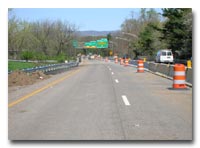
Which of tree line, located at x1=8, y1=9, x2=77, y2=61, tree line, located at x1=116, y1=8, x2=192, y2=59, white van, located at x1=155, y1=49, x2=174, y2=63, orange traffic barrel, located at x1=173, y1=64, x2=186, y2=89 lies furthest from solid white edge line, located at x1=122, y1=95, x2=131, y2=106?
tree line, located at x1=8, y1=9, x2=77, y2=61

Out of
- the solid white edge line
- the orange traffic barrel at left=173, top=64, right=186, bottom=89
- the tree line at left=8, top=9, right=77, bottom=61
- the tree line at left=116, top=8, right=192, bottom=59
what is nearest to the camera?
the solid white edge line

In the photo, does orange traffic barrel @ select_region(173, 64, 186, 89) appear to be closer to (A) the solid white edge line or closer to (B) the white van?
(A) the solid white edge line

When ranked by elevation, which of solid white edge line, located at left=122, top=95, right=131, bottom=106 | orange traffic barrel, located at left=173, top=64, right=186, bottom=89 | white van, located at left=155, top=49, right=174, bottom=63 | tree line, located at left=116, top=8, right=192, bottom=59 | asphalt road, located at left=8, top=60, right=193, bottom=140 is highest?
tree line, located at left=116, top=8, right=192, bottom=59

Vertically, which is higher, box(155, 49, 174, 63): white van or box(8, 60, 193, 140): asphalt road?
box(155, 49, 174, 63): white van

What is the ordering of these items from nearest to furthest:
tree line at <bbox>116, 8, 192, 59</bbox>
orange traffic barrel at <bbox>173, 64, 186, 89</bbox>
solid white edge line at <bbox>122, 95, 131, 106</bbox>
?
solid white edge line at <bbox>122, 95, 131, 106</bbox>, orange traffic barrel at <bbox>173, 64, 186, 89</bbox>, tree line at <bbox>116, 8, 192, 59</bbox>

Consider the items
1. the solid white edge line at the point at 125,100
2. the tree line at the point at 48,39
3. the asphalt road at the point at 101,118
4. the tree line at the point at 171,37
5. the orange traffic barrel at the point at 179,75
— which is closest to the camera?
the asphalt road at the point at 101,118

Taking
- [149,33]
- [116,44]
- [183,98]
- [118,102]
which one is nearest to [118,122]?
[118,102]

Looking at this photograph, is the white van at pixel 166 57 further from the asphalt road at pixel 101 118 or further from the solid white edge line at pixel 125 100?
the solid white edge line at pixel 125 100

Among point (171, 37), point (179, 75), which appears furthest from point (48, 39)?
point (179, 75)

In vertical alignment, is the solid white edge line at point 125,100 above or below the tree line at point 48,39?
below

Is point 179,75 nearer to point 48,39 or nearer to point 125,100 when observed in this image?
point 125,100

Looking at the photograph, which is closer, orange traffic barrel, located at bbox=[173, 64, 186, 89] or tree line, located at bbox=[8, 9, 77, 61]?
orange traffic barrel, located at bbox=[173, 64, 186, 89]

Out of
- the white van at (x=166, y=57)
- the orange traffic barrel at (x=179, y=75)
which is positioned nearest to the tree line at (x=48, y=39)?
the white van at (x=166, y=57)

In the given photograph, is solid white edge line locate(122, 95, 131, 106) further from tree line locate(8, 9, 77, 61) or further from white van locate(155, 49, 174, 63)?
tree line locate(8, 9, 77, 61)
